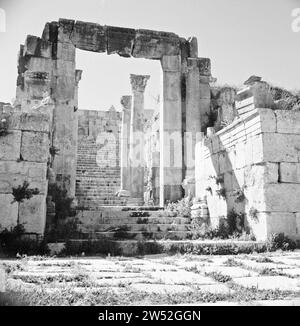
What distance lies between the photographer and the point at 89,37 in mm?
11375

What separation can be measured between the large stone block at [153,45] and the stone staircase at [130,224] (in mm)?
4976

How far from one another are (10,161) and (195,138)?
20.5 feet

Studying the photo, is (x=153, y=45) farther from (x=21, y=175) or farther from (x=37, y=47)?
(x=21, y=175)

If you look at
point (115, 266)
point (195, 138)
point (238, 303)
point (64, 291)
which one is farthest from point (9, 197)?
point (195, 138)

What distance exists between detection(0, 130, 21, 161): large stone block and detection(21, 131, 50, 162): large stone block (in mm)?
83

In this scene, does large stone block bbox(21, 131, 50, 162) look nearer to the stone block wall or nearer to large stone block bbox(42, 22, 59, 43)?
the stone block wall

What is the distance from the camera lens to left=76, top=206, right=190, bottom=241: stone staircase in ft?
25.5

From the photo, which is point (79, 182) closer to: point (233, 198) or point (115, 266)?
point (233, 198)

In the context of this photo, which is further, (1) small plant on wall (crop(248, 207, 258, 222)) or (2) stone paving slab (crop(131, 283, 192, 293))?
(1) small plant on wall (crop(248, 207, 258, 222))

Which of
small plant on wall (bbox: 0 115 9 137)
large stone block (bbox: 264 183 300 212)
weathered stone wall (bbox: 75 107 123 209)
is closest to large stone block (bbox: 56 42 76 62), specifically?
weathered stone wall (bbox: 75 107 123 209)

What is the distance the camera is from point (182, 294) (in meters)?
3.01

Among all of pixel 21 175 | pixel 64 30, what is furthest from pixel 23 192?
pixel 64 30

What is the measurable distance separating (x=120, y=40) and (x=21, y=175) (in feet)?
20.9
